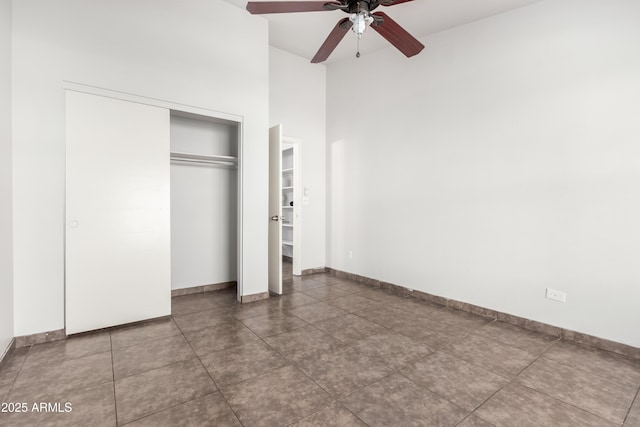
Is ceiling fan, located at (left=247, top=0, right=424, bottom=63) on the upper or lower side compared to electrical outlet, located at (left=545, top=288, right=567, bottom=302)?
upper

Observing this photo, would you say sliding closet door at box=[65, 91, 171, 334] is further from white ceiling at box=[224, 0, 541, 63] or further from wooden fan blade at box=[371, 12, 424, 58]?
wooden fan blade at box=[371, 12, 424, 58]

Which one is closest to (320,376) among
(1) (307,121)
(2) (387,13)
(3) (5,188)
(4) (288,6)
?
(4) (288,6)

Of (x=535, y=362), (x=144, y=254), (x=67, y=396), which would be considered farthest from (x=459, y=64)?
(x=67, y=396)

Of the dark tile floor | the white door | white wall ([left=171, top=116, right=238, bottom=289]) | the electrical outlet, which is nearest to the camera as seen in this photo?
the dark tile floor

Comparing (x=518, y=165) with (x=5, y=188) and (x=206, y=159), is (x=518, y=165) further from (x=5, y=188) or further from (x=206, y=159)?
(x=5, y=188)

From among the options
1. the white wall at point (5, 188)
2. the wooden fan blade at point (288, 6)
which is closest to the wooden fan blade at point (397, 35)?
the wooden fan blade at point (288, 6)

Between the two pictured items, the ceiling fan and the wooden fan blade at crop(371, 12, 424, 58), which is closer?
the ceiling fan

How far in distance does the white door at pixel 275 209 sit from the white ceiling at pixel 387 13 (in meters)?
1.39

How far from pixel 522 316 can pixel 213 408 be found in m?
3.21

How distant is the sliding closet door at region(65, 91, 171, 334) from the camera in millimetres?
2816

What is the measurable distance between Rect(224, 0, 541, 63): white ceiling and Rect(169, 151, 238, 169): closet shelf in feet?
6.12

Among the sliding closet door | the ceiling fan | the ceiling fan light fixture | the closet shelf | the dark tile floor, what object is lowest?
the dark tile floor

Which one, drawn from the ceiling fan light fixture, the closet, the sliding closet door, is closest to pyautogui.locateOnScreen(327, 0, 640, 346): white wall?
the ceiling fan light fixture

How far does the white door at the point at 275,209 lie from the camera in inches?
165
